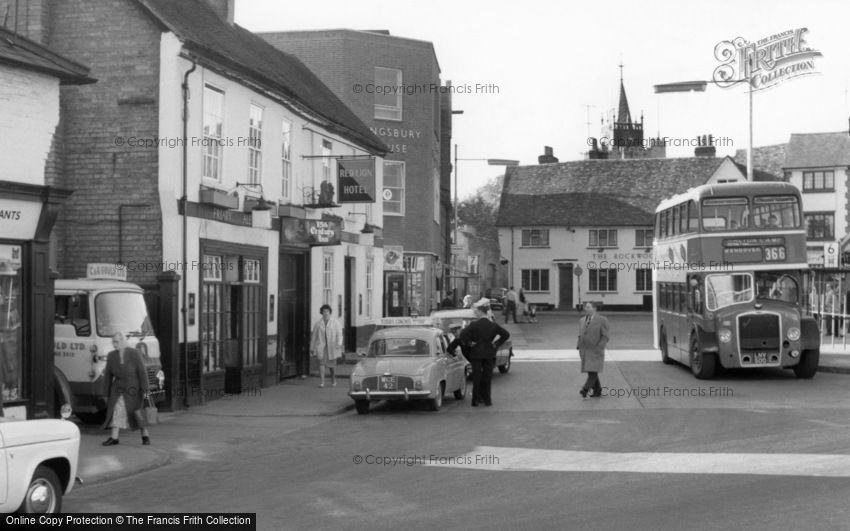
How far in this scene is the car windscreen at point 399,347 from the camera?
1958cm

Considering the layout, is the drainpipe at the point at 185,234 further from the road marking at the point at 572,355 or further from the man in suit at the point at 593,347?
the road marking at the point at 572,355

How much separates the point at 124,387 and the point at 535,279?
59542 millimetres

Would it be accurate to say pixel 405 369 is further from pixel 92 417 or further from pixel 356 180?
pixel 356 180

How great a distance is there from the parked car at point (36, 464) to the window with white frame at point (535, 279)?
211 feet

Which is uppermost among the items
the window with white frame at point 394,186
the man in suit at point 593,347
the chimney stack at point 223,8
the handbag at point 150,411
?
the chimney stack at point 223,8

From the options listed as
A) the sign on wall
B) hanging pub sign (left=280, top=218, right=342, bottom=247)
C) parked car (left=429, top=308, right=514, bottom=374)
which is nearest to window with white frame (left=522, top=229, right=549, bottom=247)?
the sign on wall

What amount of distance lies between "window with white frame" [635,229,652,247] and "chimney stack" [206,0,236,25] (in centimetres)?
4935

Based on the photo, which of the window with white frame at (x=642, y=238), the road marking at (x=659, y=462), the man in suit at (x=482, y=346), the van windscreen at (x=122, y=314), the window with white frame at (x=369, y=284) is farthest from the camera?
the window with white frame at (x=642, y=238)

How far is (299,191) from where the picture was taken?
25922 millimetres

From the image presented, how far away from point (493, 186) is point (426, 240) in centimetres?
7615

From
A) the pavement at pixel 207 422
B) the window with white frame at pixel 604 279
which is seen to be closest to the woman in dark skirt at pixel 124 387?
the pavement at pixel 207 422

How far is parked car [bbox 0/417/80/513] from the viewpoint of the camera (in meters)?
8.49

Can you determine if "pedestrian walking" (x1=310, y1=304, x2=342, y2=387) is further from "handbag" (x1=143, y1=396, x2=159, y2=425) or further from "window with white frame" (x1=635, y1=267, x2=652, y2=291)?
"window with white frame" (x1=635, y1=267, x2=652, y2=291)

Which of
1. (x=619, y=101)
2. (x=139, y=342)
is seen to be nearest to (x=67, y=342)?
(x=139, y=342)
